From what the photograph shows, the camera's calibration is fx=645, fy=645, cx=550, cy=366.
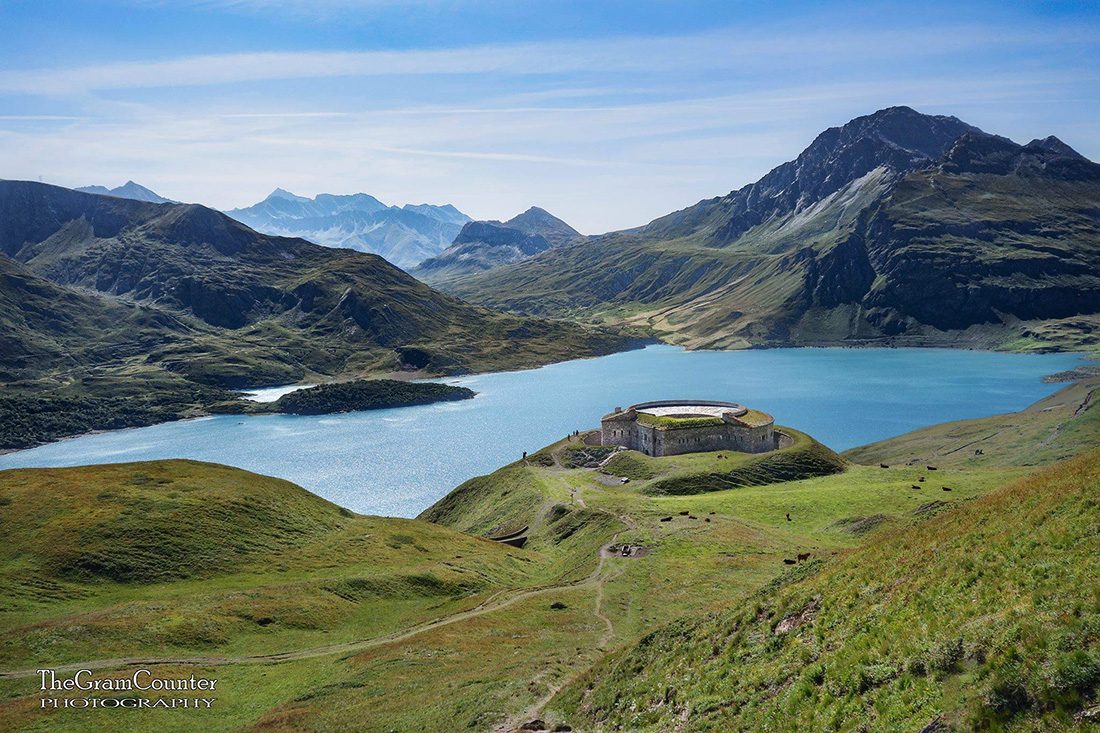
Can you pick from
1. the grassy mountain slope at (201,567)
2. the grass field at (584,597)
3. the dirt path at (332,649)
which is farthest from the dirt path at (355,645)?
the grassy mountain slope at (201,567)

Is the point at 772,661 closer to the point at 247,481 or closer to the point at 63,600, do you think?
the point at 63,600

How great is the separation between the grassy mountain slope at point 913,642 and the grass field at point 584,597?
11cm

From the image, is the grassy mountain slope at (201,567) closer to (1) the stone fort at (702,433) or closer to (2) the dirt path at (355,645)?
(2) the dirt path at (355,645)

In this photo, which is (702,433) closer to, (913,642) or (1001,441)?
(1001,441)

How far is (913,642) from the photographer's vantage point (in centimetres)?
2111

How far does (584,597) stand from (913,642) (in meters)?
40.8

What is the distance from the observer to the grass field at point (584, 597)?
21031 millimetres

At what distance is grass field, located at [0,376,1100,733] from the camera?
21.0 m

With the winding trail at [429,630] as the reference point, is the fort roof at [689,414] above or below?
above

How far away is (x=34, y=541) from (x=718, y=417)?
105m

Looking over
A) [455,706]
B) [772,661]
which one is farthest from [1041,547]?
[455,706]

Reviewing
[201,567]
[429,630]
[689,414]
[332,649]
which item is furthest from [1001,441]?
[201,567]

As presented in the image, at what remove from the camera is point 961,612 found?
21.5m

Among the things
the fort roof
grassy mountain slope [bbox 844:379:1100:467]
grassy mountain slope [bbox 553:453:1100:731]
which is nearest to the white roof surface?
the fort roof
